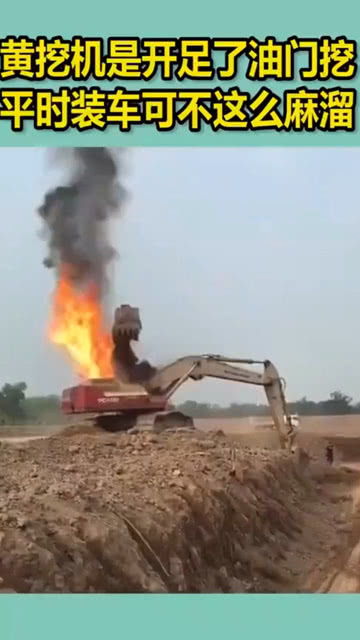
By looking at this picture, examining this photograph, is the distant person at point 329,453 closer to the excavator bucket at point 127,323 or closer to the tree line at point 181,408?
the tree line at point 181,408

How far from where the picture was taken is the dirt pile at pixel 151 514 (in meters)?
3.52

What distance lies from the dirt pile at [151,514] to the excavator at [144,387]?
0.30 feet

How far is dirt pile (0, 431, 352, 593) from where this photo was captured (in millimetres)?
3520

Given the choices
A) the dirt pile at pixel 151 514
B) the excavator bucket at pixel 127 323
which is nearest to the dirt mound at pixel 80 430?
the dirt pile at pixel 151 514

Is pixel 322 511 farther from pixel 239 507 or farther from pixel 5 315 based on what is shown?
pixel 5 315

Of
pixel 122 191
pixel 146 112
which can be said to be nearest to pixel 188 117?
pixel 146 112

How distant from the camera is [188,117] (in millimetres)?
4121

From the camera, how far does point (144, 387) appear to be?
14.0ft

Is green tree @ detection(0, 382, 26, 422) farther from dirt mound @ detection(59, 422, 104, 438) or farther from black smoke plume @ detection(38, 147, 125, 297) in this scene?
black smoke plume @ detection(38, 147, 125, 297)

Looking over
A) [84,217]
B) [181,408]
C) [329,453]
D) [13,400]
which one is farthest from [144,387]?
[329,453]

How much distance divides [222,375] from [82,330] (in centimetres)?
73

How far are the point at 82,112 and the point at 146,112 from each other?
0.31 m

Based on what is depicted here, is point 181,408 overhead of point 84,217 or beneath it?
beneath

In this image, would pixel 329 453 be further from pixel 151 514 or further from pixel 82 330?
pixel 82 330
